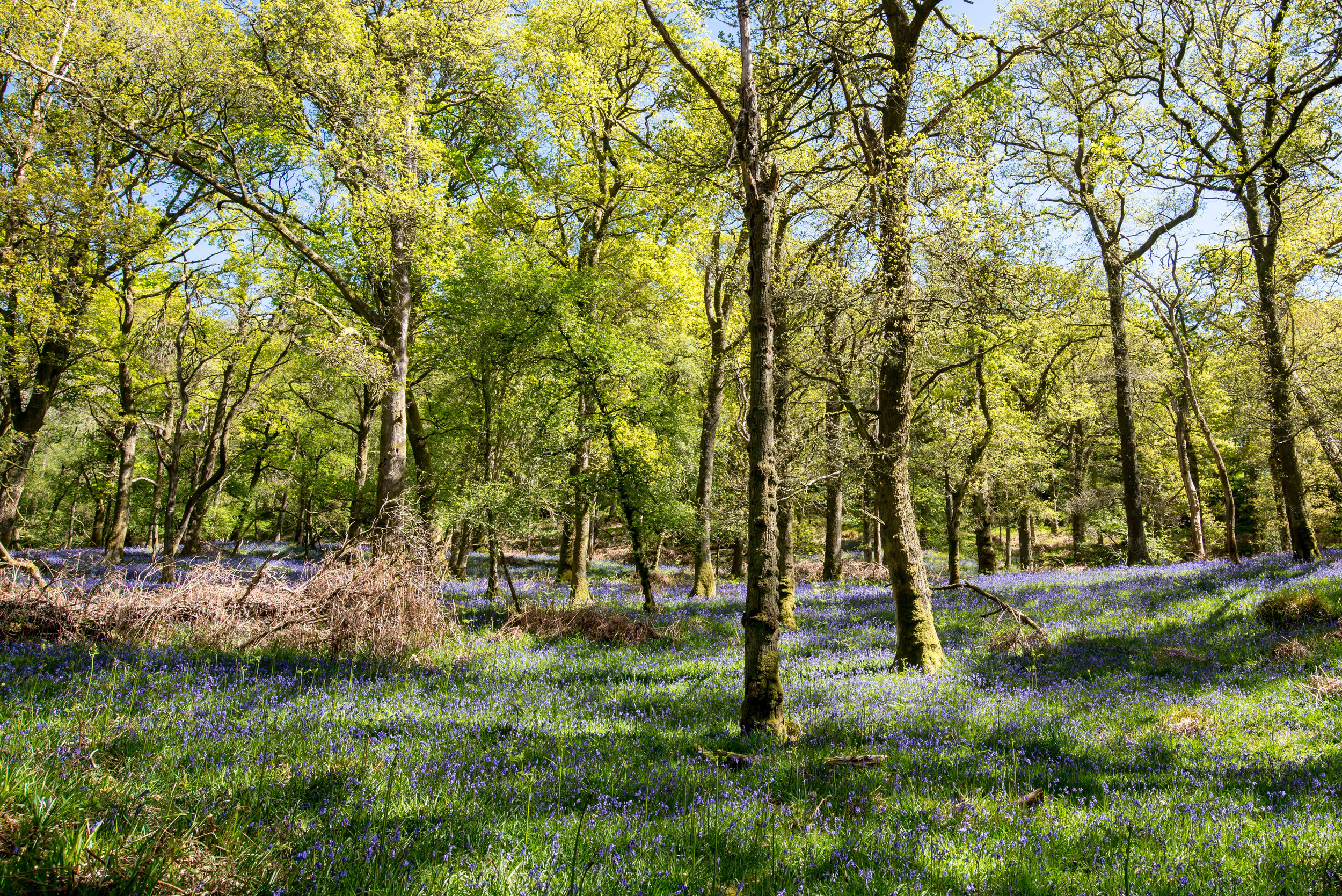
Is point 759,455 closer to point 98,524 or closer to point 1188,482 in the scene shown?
point 1188,482

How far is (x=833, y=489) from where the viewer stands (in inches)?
754

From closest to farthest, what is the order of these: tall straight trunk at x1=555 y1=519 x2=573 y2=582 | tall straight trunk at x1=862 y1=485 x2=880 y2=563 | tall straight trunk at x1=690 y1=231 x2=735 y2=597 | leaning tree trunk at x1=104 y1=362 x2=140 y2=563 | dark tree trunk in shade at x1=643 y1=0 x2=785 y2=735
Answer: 1. dark tree trunk in shade at x1=643 y1=0 x2=785 y2=735
2. tall straight trunk at x1=690 y1=231 x2=735 y2=597
3. leaning tree trunk at x1=104 y1=362 x2=140 y2=563
4. tall straight trunk at x1=555 y1=519 x2=573 y2=582
5. tall straight trunk at x1=862 y1=485 x2=880 y2=563

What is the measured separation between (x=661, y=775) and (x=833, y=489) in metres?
15.4

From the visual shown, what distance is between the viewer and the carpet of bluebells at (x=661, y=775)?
10.2ft

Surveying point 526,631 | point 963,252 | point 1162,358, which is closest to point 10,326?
point 526,631

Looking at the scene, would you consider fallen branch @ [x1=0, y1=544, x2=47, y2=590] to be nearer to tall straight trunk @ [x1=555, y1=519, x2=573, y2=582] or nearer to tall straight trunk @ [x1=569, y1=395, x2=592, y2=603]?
tall straight trunk @ [x1=569, y1=395, x2=592, y2=603]

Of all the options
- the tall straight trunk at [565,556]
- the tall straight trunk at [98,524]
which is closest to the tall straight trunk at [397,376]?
the tall straight trunk at [565,556]

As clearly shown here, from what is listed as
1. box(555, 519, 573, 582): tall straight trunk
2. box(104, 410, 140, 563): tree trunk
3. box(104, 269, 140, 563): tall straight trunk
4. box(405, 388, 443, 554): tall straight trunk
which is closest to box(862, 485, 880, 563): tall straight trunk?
box(555, 519, 573, 582): tall straight trunk

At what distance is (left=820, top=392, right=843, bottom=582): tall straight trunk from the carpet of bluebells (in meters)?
4.59

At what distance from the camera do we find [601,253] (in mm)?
A: 18969

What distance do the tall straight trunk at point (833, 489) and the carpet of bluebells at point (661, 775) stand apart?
A: 15.1 ft

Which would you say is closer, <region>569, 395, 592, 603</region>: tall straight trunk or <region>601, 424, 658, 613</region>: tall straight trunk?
<region>601, 424, 658, 613</region>: tall straight trunk

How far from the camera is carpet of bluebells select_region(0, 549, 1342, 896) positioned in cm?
312

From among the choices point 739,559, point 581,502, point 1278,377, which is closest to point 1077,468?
point 739,559
